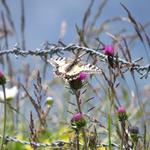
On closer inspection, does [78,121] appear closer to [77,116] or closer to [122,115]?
[77,116]

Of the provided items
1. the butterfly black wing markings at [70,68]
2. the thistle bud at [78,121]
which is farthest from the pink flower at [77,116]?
the butterfly black wing markings at [70,68]

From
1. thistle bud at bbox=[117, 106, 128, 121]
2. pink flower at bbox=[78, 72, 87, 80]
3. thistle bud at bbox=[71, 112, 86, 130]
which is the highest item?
pink flower at bbox=[78, 72, 87, 80]

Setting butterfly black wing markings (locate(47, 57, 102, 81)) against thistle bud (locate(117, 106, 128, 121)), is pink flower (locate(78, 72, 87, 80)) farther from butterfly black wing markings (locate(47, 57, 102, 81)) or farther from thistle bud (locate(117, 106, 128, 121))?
thistle bud (locate(117, 106, 128, 121))

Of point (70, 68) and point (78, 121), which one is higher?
point (70, 68)

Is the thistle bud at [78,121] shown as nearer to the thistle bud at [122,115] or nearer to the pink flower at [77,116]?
the pink flower at [77,116]

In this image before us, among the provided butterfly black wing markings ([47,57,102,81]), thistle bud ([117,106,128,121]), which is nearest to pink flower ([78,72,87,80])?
butterfly black wing markings ([47,57,102,81])

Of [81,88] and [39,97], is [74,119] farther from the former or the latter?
[39,97]

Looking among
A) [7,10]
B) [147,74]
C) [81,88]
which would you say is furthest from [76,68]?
[7,10]

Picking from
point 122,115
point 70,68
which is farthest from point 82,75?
point 122,115
